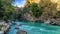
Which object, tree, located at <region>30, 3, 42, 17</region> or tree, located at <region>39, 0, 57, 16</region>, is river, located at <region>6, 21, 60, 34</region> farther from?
tree, located at <region>30, 3, 42, 17</region>

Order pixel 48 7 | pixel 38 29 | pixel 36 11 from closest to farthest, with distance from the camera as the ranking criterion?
pixel 38 29, pixel 48 7, pixel 36 11

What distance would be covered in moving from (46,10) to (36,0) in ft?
21.9

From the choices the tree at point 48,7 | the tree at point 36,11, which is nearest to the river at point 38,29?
the tree at point 48,7

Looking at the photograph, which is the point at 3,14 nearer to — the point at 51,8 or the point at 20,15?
the point at 51,8

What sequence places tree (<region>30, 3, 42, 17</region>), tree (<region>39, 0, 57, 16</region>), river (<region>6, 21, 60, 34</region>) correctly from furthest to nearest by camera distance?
tree (<region>30, 3, 42, 17</region>), tree (<region>39, 0, 57, 16</region>), river (<region>6, 21, 60, 34</region>)

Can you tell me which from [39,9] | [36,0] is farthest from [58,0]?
[36,0]

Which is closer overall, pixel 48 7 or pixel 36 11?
pixel 48 7

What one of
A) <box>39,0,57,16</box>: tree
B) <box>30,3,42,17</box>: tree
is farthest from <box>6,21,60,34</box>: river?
<box>30,3,42,17</box>: tree

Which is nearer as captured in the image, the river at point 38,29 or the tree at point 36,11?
the river at point 38,29

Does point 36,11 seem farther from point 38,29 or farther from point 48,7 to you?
point 38,29

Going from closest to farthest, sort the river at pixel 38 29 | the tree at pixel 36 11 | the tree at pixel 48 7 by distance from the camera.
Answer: the river at pixel 38 29 < the tree at pixel 48 7 < the tree at pixel 36 11

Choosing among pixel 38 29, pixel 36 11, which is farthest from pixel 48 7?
pixel 38 29

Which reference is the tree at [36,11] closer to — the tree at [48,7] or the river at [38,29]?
the tree at [48,7]

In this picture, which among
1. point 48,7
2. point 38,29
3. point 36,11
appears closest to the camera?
point 38,29
